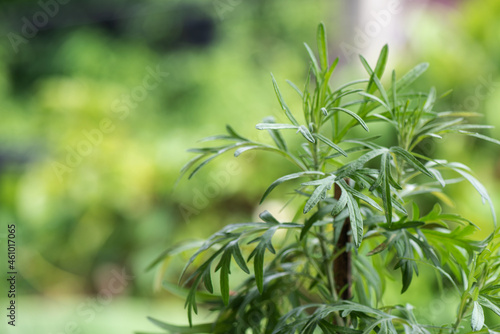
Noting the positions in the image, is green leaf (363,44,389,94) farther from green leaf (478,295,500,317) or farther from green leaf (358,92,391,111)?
green leaf (478,295,500,317)

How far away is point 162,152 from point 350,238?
1.81 meters

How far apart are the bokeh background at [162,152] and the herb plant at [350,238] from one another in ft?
2.62

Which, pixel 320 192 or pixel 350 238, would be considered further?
pixel 350 238

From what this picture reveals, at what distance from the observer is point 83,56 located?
11.4ft

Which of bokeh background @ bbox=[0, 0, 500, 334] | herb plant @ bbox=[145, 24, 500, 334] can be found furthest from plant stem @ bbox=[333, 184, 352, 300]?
bokeh background @ bbox=[0, 0, 500, 334]

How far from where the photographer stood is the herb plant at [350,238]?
0.44 m

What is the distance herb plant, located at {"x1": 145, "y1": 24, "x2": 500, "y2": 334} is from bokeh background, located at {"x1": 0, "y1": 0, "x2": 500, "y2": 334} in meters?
0.80

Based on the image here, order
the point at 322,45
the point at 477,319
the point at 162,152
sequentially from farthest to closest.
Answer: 1. the point at 162,152
2. the point at 322,45
3. the point at 477,319

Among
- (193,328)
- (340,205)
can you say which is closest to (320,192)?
(340,205)

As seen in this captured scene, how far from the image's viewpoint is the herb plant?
17.3 inches

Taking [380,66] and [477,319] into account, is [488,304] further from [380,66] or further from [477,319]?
[380,66]

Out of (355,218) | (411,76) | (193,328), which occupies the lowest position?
(193,328)

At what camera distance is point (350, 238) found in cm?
55

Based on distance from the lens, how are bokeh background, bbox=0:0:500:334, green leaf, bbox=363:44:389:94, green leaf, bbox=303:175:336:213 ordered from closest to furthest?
green leaf, bbox=303:175:336:213, green leaf, bbox=363:44:389:94, bokeh background, bbox=0:0:500:334
